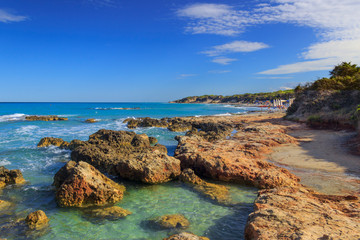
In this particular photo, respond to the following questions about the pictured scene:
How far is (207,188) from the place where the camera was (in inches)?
341

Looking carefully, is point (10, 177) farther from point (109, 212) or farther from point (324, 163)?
point (324, 163)

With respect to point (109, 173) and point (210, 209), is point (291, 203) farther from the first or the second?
point (109, 173)

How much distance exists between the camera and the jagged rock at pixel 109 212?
267 inches

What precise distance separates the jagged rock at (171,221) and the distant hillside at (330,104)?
54.4 feet

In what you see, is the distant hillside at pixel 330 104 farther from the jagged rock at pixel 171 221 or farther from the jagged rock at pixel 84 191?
the jagged rock at pixel 84 191

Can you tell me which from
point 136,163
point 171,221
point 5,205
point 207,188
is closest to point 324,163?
point 207,188

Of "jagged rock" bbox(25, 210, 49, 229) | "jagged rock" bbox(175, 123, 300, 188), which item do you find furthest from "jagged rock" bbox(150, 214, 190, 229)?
"jagged rock" bbox(175, 123, 300, 188)

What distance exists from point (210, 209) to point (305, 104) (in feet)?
83.7

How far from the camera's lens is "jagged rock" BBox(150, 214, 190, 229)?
6.21m

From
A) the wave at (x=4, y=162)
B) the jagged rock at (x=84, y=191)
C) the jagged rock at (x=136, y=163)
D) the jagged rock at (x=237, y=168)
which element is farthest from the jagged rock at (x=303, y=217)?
the wave at (x=4, y=162)

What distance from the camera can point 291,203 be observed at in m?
5.84

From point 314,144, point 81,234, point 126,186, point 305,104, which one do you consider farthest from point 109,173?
point 305,104

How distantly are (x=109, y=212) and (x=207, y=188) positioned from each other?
359 cm

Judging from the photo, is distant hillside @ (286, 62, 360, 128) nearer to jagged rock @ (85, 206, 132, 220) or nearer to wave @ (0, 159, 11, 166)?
jagged rock @ (85, 206, 132, 220)
